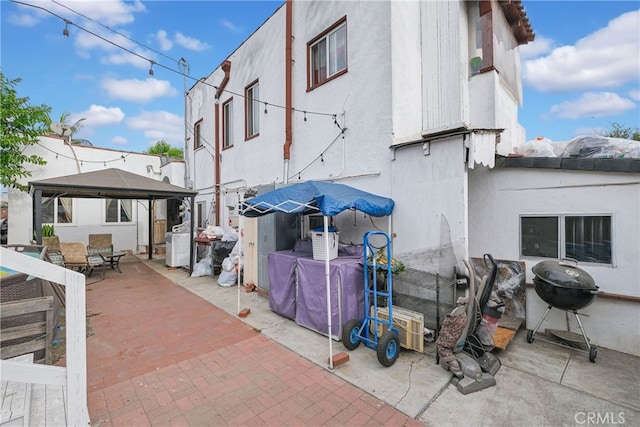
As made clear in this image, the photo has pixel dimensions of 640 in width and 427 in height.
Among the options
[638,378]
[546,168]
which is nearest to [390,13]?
[546,168]

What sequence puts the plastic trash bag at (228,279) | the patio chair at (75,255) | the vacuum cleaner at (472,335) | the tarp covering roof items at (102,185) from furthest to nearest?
the patio chair at (75,255) < the plastic trash bag at (228,279) < the tarp covering roof items at (102,185) < the vacuum cleaner at (472,335)

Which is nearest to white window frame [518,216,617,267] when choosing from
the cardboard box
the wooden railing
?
the cardboard box

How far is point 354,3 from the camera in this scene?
19.2 ft

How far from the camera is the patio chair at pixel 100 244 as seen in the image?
32.2ft

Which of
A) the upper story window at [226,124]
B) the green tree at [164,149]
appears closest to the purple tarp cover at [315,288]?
the upper story window at [226,124]

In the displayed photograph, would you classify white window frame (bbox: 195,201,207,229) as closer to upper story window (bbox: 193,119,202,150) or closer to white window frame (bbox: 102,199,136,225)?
upper story window (bbox: 193,119,202,150)

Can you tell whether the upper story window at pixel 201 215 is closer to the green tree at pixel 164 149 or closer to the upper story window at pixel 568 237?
the upper story window at pixel 568 237

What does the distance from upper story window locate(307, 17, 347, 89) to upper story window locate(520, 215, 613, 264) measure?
4612 mm

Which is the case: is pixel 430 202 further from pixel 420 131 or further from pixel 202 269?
pixel 202 269

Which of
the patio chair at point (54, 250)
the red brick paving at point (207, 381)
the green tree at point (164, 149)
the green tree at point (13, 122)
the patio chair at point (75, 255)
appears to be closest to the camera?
the red brick paving at point (207, 381)

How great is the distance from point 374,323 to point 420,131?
3884 mm

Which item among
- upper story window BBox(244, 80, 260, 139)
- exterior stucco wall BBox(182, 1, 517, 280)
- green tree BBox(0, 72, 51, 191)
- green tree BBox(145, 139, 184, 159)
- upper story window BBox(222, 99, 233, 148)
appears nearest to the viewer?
exterior stucco wall BBox(182, 1, 517, 280)

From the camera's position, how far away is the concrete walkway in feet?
9.00

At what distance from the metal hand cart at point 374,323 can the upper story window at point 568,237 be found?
2598 millimetres
